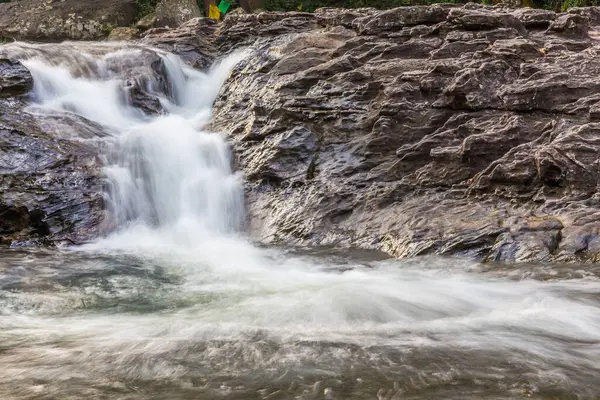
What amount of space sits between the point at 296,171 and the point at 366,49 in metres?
2.92

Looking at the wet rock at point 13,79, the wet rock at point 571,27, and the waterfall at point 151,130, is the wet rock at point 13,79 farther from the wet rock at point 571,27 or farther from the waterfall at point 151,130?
the wet rock at point 571,27

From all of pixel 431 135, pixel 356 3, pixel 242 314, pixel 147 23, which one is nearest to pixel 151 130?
pixel 431 135

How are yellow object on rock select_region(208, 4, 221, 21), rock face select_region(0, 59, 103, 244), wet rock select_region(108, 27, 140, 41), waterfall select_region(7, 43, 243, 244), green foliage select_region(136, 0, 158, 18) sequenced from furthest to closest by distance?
green foliage select_region(136, 0, 158, 18), yellow object on rock select_region(208, 4, 221, 21), wet rock select_region(108, 27, 140, 41), waterfall select_region(7, 43, 243, 244), rock face select_region(0, 59, 103, 244)

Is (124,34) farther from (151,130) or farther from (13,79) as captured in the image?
(151,130)

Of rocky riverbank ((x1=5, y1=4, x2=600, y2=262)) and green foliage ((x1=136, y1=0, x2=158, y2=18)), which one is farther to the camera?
green foliage ((x1=136, y1=0, x2=158, y2=18))

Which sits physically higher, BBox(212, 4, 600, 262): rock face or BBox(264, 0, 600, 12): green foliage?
BBox(264, 0, 600, 12): green foliage

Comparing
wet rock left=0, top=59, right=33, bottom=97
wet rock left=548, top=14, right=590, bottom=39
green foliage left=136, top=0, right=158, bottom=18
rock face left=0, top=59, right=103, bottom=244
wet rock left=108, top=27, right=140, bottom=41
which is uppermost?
green foliage left=136, top=0, right=158, bottom=18

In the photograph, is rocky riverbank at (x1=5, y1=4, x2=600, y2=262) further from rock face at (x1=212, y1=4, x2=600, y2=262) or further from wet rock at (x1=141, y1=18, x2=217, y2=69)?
wet rock at (x1=141, y1=18, x2=217, y2=69)

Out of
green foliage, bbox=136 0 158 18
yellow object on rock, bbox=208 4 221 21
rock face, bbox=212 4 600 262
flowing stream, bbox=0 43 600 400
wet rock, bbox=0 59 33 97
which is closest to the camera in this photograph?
flowing stream, bbox=0 43 600 400

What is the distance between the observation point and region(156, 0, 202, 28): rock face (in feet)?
60.7

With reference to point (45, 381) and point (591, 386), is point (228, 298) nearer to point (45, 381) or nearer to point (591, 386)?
point (45, 381)

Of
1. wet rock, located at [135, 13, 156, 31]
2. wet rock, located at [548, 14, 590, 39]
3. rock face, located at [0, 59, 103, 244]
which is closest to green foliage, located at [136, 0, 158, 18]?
wet rock, located at [135, 13, 156, 31]

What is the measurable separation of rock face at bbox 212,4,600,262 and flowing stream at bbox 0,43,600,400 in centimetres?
45

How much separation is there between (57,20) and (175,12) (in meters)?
3.73
